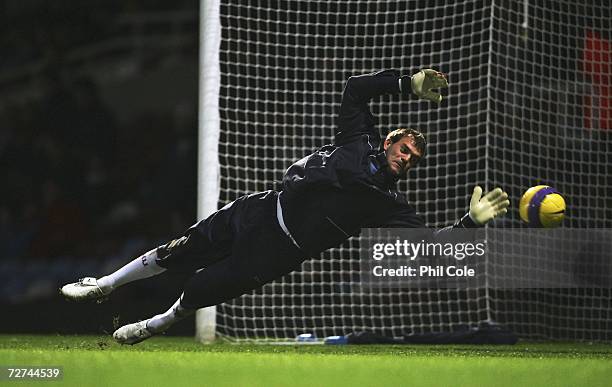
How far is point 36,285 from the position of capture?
1123cm

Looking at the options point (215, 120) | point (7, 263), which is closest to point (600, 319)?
point (215, 120)

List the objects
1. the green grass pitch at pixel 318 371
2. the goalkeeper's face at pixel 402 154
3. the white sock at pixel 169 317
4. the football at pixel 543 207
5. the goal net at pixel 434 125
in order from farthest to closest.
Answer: the goal net at pixel 434 125, the white sock at pixel 169 317, the football at pixel 543 207, the goalkeeper's face at pixel 402 154, the green grass pitch at pixel 318 371

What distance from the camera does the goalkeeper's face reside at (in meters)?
6.45

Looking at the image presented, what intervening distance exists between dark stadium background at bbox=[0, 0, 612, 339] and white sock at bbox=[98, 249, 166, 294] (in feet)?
6.27

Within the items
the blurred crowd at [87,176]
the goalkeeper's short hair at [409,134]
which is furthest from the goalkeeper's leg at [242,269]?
the blurred crowd at [87,176]

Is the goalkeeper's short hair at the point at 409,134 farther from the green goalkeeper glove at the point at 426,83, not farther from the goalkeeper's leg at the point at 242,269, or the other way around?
the goalkeeper's leg at the point at 242,269

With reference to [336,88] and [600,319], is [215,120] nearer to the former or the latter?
[336,88]

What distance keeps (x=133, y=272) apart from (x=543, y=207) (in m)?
2.45

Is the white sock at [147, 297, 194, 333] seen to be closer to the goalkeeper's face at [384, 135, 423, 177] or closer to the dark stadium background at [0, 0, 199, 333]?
the goalkeeper's face at [384, 135, 423, 177]

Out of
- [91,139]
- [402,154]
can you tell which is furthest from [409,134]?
[91,139]

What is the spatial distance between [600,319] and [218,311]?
2.93 m

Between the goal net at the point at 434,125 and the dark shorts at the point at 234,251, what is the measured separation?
5.81 feet

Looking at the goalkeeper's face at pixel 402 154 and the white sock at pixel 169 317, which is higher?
the goalkeeper's face at pixel 402 154

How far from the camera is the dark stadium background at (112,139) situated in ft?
29.9
